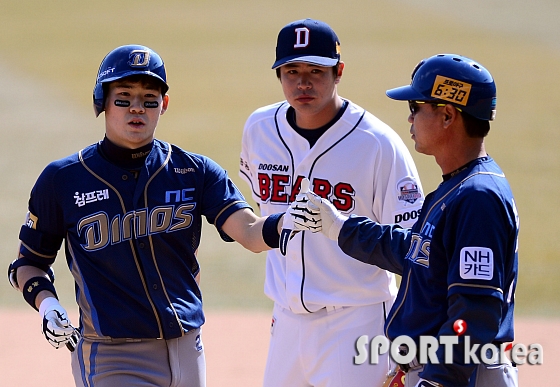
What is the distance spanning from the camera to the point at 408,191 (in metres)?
3.79

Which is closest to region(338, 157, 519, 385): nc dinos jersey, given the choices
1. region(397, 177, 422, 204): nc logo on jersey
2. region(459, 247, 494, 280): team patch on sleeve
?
region(459, 247, 494, 280): team patch on sleeve

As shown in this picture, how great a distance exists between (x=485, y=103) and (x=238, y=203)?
116 centimetres

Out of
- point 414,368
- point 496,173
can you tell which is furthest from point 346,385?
point 496,173

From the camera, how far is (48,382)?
6699 mm

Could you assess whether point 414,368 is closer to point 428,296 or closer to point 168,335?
point 428,296

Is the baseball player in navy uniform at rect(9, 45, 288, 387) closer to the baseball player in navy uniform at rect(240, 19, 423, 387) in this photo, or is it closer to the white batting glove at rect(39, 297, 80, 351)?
the white batting glove at rect(39, 297, 80, 351)

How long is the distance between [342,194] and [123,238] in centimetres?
112

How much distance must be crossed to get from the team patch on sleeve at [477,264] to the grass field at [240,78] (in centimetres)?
Answer: 626

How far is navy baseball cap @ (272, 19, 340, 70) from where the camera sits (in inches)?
156

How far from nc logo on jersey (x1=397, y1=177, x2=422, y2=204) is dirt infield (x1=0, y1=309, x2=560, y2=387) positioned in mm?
3291

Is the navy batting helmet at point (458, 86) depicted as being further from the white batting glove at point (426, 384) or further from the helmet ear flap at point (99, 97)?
the helmet ear flap at point (99, 97)

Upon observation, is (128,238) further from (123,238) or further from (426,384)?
(426,384)

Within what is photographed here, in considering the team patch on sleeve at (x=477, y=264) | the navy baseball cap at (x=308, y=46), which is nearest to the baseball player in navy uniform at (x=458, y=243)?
the team patch on sleeve at (x=477, y=264)

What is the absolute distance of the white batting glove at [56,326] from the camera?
3.24 m
